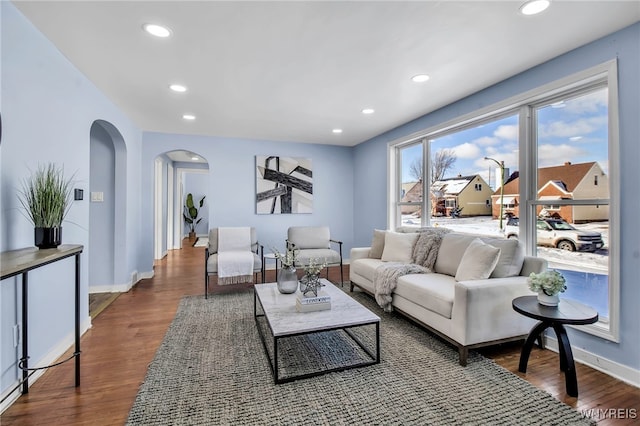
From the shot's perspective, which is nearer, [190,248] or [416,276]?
[416,276]

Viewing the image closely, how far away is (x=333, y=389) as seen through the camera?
76.1 inches

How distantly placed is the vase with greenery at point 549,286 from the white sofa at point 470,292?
26 cm

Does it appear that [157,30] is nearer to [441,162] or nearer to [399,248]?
[399,248]

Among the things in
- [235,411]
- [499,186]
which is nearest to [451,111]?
[499,186]

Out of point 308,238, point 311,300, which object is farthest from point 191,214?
point 311,300

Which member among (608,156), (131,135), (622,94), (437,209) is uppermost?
(131,135)

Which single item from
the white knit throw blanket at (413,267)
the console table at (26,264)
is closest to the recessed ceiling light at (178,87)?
the console table at (26,264)

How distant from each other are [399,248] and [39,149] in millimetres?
3447

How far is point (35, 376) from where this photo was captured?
80.7 inches

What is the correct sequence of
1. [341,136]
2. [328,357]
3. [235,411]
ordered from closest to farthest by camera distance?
[235,411] → [328,357] → [341,136]

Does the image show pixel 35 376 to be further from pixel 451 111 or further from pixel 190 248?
pixel 190 248

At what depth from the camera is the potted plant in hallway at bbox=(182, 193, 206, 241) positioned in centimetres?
1029

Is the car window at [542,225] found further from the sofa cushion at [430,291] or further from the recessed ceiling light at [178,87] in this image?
the recessed ceiling light at [178,87]

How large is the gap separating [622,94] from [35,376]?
14.7ft
